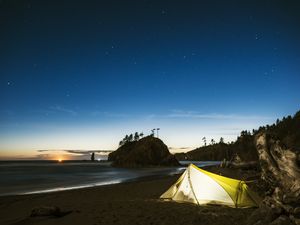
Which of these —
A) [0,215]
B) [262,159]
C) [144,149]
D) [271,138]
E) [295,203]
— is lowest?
[0,215]

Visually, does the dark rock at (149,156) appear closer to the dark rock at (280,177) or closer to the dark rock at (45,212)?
the dark rock at (45,212)

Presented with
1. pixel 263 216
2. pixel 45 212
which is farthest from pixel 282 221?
pixel 45 212

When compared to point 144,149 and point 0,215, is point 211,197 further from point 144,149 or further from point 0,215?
point 144,149

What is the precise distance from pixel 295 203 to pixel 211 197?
5921 millimetres

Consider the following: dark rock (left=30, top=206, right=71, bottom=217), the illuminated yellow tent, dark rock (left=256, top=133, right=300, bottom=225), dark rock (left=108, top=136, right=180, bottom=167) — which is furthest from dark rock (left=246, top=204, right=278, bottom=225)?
dark rock (left=108, top=136, right=180, bottom=167)

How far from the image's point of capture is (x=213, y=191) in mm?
14828

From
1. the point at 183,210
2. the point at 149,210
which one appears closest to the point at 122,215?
the point at 149,210

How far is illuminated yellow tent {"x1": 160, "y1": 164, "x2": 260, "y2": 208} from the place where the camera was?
14.4 m

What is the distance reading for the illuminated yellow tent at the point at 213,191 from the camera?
566 inches

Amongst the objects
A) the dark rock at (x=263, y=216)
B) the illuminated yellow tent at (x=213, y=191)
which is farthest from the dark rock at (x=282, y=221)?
the illuminated yellow tent at (x=213, y=191)

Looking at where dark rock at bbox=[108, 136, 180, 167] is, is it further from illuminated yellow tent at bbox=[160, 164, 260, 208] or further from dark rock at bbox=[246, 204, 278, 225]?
dark rock at bbox=[246, 204, 278, 225]

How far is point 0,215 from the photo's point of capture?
553 inches

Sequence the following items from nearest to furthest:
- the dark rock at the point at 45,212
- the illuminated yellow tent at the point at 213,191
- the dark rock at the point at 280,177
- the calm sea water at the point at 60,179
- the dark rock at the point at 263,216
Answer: the dark rock at the point at 280,177 → the dark rock at the point at 263,216 → the dark rock at the point at 45,212 → the illuminated yellow tent at the point at 213,191 → the calm sea water at the point at 60,179

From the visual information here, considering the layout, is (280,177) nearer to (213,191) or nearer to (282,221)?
(282,221)
